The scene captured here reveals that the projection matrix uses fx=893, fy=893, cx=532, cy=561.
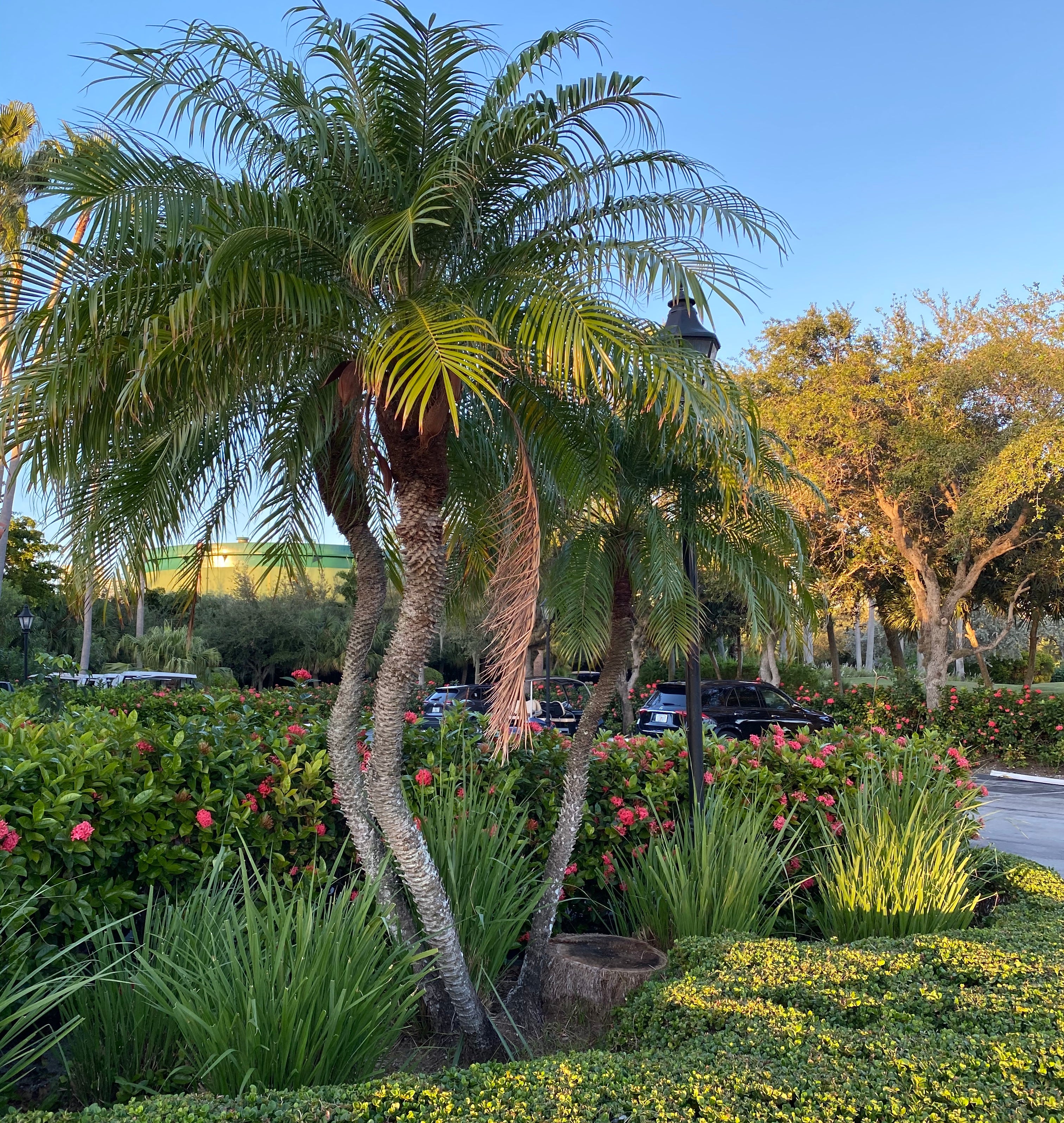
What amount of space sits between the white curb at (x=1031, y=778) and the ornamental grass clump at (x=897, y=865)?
11.3m

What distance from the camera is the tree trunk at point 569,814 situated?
4684 mm

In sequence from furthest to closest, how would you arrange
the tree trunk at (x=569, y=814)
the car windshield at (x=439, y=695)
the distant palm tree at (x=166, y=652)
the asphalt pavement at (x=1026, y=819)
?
the distant palm tree at (x=166, y=652) < the car windshield at (x=439, y=695) < the asphalt pavement at (x=1026, y=819) < the tree trunk at (x=569, y=814)

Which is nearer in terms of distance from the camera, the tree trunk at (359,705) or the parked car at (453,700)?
the tree trunk at (359,705)

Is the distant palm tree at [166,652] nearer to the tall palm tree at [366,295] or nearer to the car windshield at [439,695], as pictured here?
the car windshield at [439,695]

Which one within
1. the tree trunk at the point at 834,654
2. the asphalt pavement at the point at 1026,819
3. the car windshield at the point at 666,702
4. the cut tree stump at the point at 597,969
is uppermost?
the tree trunk at the point at 834,654

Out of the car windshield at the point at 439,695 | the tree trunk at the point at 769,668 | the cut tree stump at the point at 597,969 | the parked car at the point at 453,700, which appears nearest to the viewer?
the cut tree stump at the point at 597,969

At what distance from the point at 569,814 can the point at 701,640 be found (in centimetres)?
130

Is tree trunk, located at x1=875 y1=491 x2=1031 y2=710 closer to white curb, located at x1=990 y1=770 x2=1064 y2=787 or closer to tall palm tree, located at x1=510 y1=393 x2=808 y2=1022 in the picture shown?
white curb, located at x1=990 y1=770 x2=1064 y2=787

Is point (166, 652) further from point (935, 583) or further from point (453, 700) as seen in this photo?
point (453, 700)

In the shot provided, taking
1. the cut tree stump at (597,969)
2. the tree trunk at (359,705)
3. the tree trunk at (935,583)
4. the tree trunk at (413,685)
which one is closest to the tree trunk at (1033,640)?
the tree trunk at (935,583)

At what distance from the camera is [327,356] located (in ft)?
13.4

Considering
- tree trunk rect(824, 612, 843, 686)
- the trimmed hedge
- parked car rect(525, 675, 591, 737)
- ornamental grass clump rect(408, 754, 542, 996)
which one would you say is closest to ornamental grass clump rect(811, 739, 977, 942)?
the trimmed hedge

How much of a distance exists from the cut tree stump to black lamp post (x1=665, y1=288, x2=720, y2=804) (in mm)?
1075

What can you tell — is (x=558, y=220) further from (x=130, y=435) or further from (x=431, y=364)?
(x=130, y=435)
